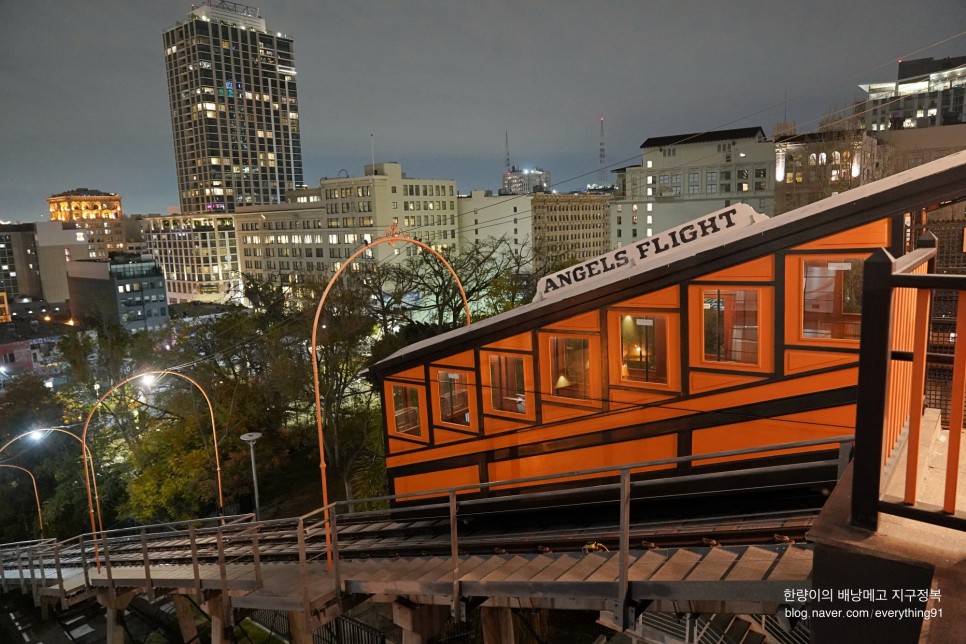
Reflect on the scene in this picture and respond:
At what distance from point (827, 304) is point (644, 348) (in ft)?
8.10

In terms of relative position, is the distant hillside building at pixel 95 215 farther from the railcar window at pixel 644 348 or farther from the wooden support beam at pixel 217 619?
the railcar window at pixel 644 348

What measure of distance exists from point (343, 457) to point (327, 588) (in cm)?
1975

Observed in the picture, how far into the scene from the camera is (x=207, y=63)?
147 m

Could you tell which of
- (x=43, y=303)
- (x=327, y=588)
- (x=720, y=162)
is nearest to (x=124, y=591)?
(x=327, y=588)

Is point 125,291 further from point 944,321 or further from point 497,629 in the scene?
point 944,321

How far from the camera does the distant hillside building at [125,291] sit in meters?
84.7

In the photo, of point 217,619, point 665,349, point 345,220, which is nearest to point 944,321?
point 665,349

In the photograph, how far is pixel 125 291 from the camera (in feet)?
280

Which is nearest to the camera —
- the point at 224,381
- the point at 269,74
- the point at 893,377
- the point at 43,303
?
the point at 893,377

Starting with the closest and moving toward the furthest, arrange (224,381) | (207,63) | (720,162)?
(224,381) < (720,162) < (207,63)

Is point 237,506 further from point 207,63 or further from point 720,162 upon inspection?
point 207,63

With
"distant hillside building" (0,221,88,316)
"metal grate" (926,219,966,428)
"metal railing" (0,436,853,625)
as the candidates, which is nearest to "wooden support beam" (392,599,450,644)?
"metal railing" (0,436,853,625)

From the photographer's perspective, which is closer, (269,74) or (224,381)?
(224,381)

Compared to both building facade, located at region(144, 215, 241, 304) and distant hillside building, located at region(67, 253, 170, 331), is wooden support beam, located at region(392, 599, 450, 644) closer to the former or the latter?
distant hillside building, located at region(67, 253, 170, 331)
